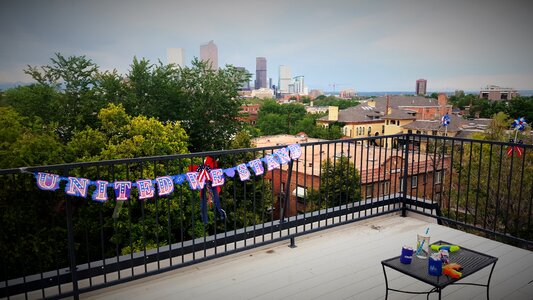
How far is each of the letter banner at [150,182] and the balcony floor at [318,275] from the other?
0.84m

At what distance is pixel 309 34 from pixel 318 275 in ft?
413

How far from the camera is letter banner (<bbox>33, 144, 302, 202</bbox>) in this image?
258 cm

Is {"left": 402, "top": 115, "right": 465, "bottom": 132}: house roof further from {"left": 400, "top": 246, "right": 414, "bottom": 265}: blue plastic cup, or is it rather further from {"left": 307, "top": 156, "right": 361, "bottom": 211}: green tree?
{"left": 400, "top": 246, "right": 414, "bottom": 265}: blue plastic cup

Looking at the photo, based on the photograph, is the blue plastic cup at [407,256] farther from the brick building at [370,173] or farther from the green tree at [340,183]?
the brick building at [370,173]

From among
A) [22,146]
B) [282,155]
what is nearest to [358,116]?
[22,146]

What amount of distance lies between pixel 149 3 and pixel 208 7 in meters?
14.3

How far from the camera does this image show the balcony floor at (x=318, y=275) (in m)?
2.97

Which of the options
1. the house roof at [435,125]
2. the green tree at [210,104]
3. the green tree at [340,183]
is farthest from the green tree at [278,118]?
the green tree at [340,183]

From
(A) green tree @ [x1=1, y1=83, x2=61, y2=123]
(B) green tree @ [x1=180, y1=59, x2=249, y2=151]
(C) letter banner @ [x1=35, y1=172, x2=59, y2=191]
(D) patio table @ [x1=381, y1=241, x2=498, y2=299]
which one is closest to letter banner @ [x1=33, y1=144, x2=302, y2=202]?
(C) letter banner @ [x1=35, y1=172, x2=59, y2=191]

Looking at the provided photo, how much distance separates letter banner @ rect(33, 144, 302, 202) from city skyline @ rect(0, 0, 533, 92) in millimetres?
24527

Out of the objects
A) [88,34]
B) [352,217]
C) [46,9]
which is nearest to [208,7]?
Answer: [88,34]

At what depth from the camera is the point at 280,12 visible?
89.9 m

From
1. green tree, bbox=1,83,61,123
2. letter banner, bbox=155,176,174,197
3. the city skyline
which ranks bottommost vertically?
letter banner, bbox=155,176,174,197

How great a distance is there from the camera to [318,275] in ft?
10.9
